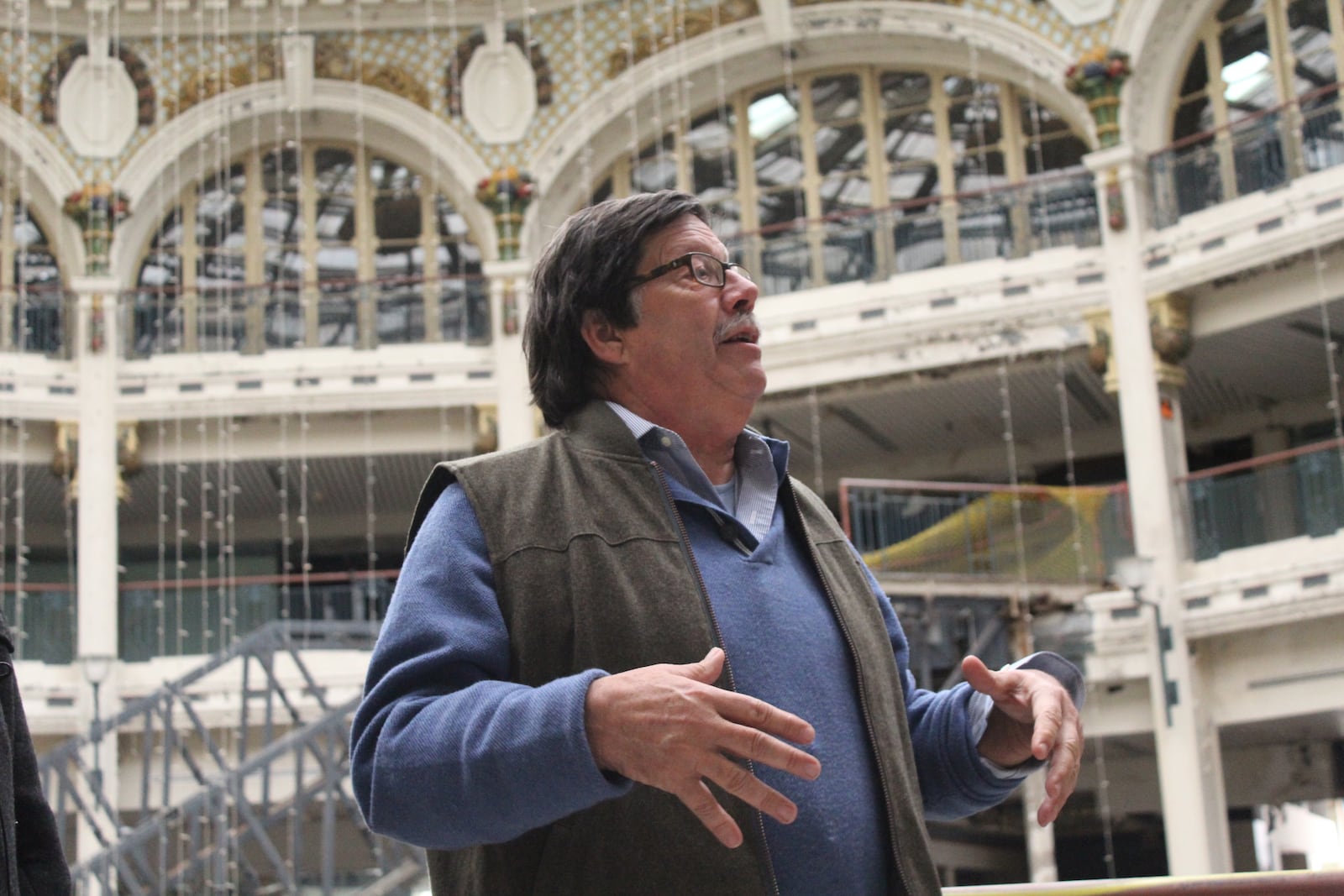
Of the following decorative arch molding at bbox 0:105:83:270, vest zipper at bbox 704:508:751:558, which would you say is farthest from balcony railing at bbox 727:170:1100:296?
vest zipper at bbox 704:508:751:558

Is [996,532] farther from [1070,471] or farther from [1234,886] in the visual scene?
[1234,886]

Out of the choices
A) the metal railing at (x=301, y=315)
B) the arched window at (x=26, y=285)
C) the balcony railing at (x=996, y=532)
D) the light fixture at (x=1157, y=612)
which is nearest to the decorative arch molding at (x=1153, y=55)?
the balcony railing at (x=996, y=532)

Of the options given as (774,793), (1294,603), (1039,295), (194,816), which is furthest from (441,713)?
(1039,295)

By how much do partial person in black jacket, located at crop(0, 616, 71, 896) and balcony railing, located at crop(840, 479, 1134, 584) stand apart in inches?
503

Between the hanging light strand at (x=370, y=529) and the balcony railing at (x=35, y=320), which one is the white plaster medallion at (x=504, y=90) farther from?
the balcony railing at (x=35, y=320)

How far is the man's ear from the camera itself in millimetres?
2355

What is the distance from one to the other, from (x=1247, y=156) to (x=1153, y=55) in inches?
65.3

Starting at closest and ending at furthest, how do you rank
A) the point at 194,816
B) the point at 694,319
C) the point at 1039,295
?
the point at 694,319 → the point at 194,816 → the point at 1039,295

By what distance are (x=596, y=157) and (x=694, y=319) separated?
1742 cm

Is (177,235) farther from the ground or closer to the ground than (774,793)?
farther from the ground

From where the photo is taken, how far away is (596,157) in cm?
1947

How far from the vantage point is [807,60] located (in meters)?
18.8

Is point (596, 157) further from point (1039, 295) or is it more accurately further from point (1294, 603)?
point (1294, 603)

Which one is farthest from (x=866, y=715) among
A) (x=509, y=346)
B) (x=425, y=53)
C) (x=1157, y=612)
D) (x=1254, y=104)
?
(x=425, y=53)
